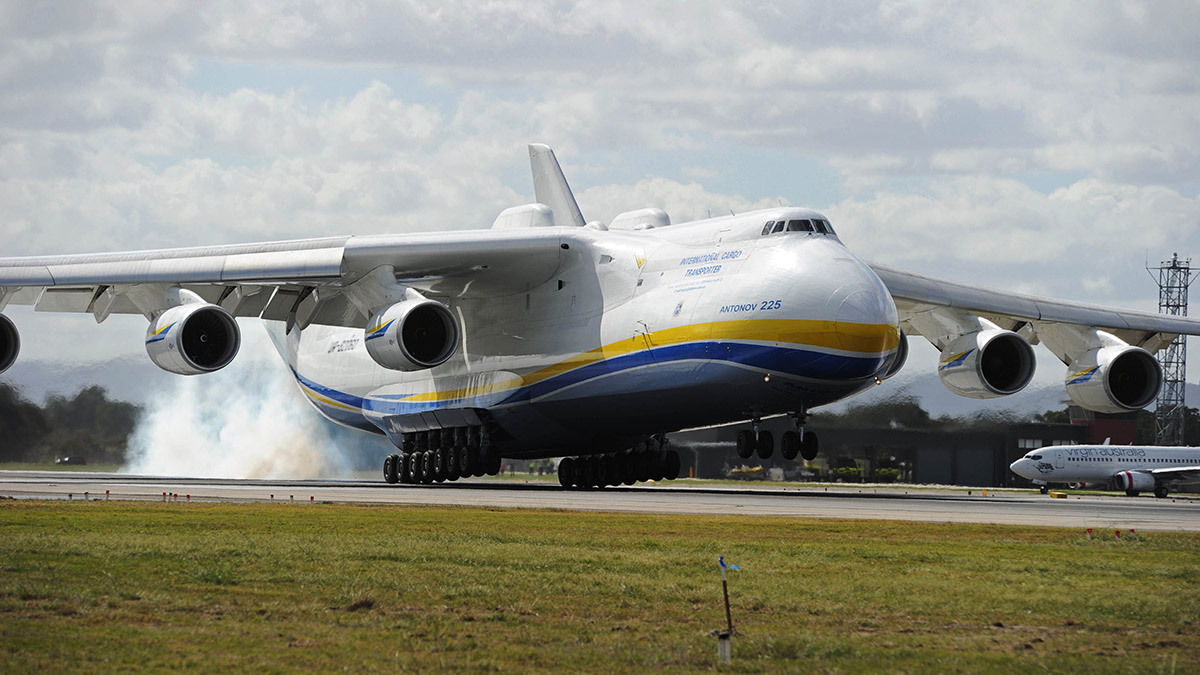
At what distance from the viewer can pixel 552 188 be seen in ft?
113

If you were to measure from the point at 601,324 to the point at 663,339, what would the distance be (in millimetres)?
2146

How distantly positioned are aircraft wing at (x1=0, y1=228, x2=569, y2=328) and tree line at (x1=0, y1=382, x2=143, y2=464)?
8208 millimetres

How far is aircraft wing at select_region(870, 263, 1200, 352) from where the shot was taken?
27750 millimetres

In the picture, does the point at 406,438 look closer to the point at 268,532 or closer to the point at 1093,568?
the point at 268,532

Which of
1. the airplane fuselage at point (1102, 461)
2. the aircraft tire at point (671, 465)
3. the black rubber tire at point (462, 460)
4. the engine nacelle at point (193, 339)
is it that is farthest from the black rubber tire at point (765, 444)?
the airplane fuselage at point (1102, 461)

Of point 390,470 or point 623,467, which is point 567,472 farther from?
point 390,470

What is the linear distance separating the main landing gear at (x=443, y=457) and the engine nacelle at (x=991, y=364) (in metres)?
9.96

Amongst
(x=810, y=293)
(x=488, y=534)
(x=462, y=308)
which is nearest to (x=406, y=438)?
(x=462, y=308)

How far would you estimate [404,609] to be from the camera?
853 cm

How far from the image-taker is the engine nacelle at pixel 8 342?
27.0 meters

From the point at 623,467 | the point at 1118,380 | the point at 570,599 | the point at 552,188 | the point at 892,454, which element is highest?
the point at 552,188

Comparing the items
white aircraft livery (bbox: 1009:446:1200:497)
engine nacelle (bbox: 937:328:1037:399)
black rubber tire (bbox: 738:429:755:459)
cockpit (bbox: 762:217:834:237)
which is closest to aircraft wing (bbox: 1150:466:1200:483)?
white aircraft livery (bbox: 1009:446:1200:497)

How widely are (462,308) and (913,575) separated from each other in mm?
20303

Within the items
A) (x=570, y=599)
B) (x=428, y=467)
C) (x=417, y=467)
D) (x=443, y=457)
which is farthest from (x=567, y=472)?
(x=570, y=599)
